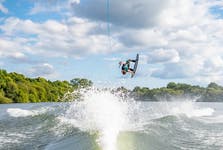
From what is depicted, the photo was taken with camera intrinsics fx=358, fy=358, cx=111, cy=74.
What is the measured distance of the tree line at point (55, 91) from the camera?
89125 millimetres

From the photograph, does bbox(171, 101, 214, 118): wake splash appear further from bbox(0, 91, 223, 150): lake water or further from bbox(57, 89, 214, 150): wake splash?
bbox(0, 91, 223, 150): lake water

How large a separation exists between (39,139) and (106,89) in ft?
17.8

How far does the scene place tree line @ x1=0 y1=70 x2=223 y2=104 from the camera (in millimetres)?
89125

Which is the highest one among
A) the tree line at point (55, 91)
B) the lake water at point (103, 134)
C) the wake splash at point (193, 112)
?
the tree line at point (55, 91)

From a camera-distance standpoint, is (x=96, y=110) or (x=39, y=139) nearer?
(x=39, y=139)

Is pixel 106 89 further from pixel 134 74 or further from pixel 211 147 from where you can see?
pixel 211 147

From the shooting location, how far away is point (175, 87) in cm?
12794

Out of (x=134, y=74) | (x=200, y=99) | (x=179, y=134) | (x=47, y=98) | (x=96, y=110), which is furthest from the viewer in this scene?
(x=200, y=99)

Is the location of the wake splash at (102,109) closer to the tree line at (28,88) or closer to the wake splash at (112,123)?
the wake splash at (112,123)

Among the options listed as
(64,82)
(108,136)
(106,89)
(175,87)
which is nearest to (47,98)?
(64,82)

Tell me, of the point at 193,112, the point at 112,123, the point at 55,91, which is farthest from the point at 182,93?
the point at 112,123

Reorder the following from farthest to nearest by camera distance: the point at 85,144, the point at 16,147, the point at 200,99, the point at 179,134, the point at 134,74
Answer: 1. the point at 200,99
2. the point at 179,134
3. the point at 134,74
4. the point at 16,147
5. the point at 85,144

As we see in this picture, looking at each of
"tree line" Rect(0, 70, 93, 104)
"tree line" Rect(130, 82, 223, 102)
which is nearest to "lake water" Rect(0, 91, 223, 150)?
"tree line" Rect(0, 70, 93, 104)

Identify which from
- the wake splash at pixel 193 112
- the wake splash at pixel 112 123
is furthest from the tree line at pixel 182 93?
the wake splash at pixel 112 123
